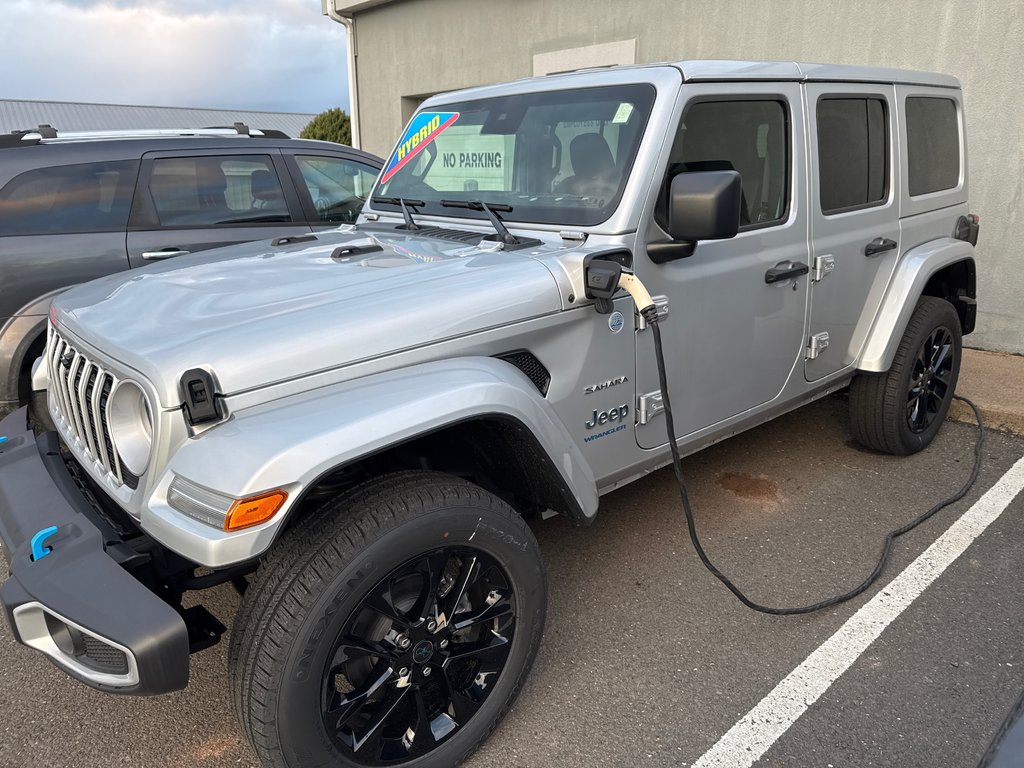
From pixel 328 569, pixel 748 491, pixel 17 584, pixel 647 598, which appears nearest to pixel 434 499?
pixel 328 569

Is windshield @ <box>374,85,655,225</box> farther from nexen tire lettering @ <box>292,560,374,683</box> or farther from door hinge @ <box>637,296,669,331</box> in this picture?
nexen tire lettering @ <box>292,560,374,683</box>

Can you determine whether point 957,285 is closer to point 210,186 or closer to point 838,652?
point 838,652

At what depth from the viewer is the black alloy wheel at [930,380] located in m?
4.19

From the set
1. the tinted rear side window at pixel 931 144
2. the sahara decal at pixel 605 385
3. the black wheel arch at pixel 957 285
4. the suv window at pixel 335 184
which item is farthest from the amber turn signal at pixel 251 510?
the black wheel arch at pixel 957 285

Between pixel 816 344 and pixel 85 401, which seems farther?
pixel 816 344

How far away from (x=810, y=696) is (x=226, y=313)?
7.25ft

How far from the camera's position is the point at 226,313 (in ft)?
7.15

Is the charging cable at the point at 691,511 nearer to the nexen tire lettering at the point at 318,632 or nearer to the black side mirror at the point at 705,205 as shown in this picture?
the black side mirror at the point at 705,205

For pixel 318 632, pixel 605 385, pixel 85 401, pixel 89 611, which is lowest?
pixel 318 632

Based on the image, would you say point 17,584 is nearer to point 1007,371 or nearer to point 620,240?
point 620,240

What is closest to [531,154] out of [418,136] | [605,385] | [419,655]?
[418,136]

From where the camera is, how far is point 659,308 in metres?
2.75

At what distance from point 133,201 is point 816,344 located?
3958mm

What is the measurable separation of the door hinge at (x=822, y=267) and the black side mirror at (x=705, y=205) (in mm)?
1054
